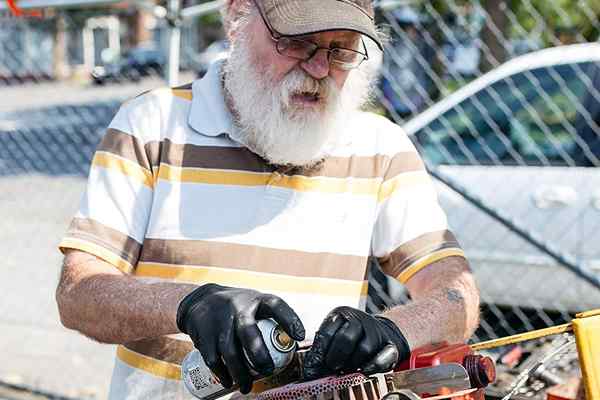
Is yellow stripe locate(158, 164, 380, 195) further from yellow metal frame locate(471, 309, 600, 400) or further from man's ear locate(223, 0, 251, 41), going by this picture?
yellow metal frame locate(471, 309, 600, 400)

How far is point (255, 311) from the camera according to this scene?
1.47m

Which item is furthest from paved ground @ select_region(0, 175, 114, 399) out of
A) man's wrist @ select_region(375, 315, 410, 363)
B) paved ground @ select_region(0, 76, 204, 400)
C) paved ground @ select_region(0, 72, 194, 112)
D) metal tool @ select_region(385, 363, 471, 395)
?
paved ground @ select_region(0, 72, 194, 112)

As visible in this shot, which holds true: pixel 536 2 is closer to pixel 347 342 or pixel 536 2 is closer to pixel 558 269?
pixel 558 269

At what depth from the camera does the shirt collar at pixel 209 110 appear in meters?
2.02

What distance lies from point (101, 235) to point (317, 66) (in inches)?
Result: 23.5

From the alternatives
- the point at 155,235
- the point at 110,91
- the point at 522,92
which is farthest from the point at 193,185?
the point at 110,91

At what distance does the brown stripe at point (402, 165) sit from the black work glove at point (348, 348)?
0.63m

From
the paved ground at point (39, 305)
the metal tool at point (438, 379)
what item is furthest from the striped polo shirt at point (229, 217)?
the paved ground at point (39, 305)

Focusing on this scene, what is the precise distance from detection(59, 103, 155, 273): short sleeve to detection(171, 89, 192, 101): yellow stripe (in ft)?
0.54

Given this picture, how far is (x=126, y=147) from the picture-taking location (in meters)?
1.96

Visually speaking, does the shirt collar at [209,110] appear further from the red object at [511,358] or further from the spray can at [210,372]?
the red object at [511,358]

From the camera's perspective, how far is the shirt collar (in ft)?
6.64

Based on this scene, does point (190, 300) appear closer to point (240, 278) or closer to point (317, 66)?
point (240, 278)

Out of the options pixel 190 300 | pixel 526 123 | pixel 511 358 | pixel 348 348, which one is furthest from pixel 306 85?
pixel 526 123
